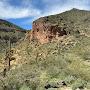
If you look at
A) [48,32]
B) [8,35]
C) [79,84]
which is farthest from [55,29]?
[8,35]

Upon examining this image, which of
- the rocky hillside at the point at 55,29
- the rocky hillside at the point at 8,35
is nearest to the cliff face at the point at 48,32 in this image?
the rocky hillside at the point at 55,29

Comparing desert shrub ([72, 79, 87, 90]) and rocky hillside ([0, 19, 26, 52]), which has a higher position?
rocky hillside ([0, 19, 26, 52])

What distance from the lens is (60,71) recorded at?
26641 millimetres

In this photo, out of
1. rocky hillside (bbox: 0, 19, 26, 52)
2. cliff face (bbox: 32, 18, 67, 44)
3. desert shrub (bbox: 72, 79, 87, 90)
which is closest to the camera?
desert shrub (bbox: 72, 79, 87, 90)

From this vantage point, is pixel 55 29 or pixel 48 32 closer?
pixel 55 29

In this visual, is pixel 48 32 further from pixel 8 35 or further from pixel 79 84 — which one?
pixel 8 35

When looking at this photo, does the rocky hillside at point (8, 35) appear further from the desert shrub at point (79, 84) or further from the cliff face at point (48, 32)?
the desert shrub at point (79, 84)

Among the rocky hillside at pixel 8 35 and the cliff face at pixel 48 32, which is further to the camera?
the rocky hillside at pixel 8 35

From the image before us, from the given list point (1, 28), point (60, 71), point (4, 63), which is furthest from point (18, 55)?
point (1, 28)

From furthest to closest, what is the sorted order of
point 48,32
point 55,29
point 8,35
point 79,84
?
point 8,35 < point 48,32 < point 55,29 < point 79,84

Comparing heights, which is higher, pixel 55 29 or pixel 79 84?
pixel 55 29

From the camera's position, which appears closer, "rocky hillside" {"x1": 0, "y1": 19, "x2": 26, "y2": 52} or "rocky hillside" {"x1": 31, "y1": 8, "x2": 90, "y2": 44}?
"rocky hillside" {"x1": 31, "y1": 8, "x2": 90, "y2": 44}

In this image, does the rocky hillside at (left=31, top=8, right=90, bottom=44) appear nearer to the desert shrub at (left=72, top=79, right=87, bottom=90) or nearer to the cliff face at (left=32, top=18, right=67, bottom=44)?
the cliff face at (left=32, top=18, right=67, bottom=44)

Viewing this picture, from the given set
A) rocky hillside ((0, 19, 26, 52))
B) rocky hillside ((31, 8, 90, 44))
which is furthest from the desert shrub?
rocky hillside ((0, 19, 26, 52))
